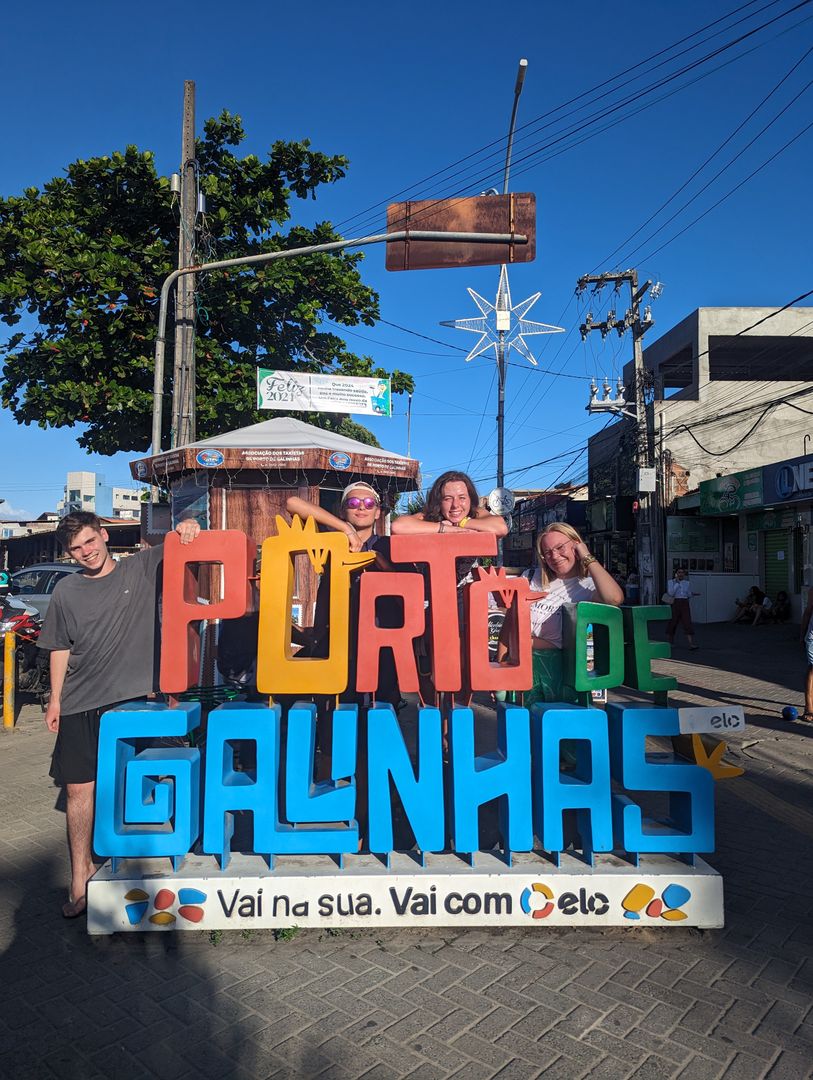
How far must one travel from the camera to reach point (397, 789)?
3213 mm

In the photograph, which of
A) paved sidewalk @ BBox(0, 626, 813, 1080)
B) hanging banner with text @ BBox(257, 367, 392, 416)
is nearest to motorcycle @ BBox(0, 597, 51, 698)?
hanging banner with text @ BBox(257, 367, 392, 416)

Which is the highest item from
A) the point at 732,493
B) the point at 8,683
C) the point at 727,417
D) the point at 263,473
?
the point at 727,417

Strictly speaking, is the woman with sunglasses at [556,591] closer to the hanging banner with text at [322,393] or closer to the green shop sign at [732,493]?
the hanging banner with text at [322,393]

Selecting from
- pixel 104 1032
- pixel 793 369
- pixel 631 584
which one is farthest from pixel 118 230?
pixel 793 369

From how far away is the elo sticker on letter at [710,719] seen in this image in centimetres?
327

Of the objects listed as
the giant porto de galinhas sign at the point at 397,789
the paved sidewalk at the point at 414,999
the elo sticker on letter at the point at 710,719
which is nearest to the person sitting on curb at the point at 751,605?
the paved sidewalk at the point at 414,999

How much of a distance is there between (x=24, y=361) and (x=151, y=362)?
7.71ft

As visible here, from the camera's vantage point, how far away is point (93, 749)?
332 centimetres

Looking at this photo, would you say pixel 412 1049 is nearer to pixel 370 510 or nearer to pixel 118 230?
pixel 370 510

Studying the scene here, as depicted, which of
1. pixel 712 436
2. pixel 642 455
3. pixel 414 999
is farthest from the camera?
pixel 712 436

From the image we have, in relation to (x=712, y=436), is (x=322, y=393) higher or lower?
lower

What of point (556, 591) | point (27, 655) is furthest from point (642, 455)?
point (556, 591)

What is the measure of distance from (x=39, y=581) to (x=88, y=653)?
978 centimetres

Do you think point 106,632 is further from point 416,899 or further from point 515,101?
point 515,101
